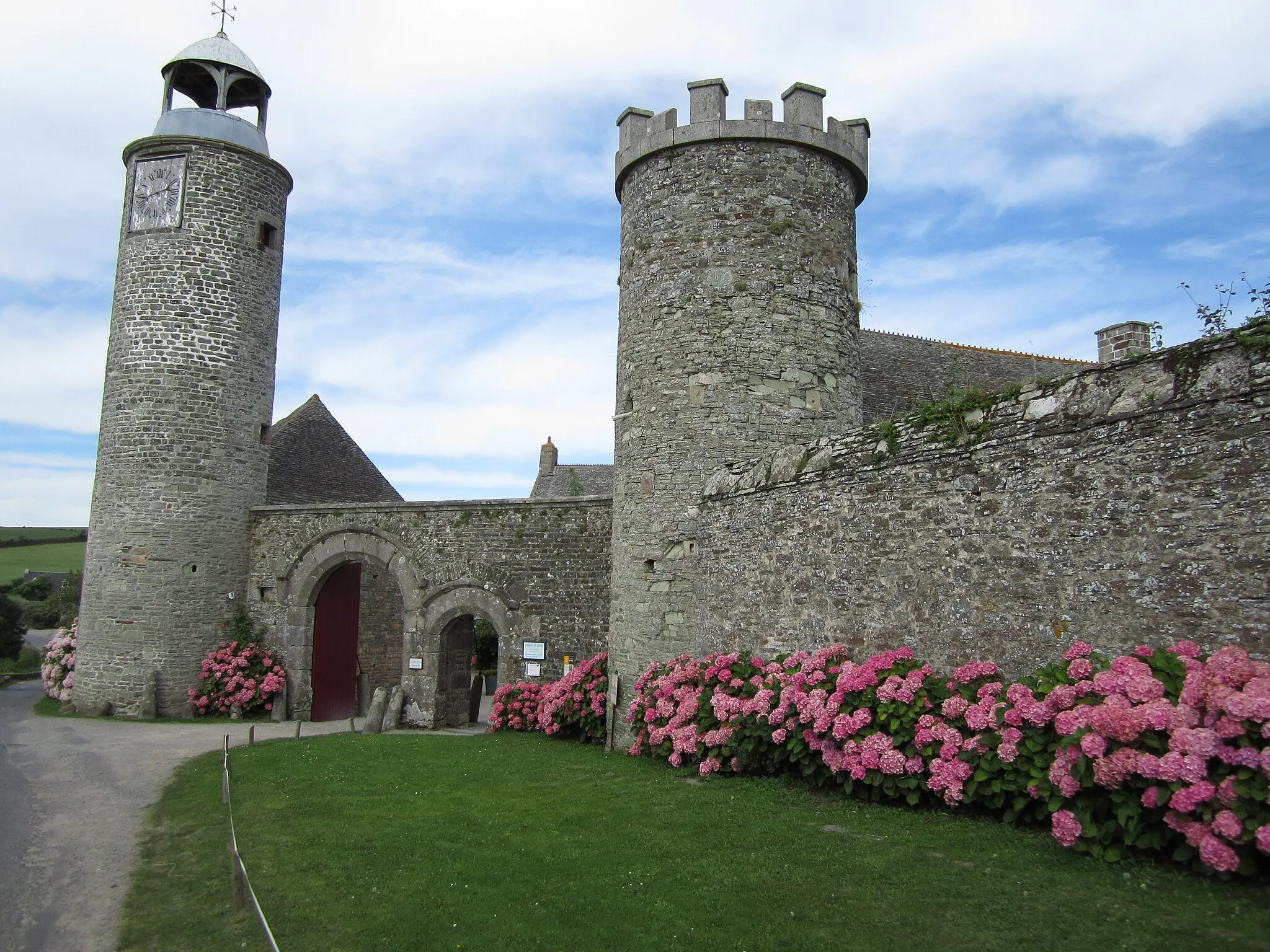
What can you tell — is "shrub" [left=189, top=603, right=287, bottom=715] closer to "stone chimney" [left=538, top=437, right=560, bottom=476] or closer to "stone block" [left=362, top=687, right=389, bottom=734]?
"stone block" [left=362, top=687, right=389, bottom=734]

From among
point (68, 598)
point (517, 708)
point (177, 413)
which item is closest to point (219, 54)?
point (177, 413)

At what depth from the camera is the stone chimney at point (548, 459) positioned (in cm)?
3669

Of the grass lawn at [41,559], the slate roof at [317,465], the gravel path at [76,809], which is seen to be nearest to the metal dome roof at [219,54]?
the slate roof at [317,465]

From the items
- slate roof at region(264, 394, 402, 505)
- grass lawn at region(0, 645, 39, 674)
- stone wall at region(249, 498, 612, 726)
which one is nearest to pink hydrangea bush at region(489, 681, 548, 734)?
stone wall at region(249, 498, 612, 726)

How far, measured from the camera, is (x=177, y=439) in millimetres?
15969

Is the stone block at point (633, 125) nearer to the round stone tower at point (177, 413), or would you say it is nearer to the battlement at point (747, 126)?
the battlement at point (747, 126)

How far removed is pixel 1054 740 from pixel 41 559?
60.1 metres

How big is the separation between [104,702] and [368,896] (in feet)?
42.0

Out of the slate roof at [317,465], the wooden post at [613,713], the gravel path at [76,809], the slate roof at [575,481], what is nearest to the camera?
the gravel path at [76,809]

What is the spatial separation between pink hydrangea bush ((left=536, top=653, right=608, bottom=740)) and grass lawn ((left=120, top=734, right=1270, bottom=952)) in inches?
123

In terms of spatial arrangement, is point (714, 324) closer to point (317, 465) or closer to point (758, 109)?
point (758, 109)

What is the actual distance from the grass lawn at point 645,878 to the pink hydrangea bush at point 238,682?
7.37 meters

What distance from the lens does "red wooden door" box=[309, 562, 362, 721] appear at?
16.9 meters

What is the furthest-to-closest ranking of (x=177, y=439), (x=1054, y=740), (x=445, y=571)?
1. (x=177, y=439)
2. (x=445, y=571)
3. (x=1054, y=740)
